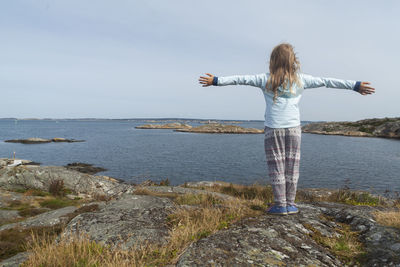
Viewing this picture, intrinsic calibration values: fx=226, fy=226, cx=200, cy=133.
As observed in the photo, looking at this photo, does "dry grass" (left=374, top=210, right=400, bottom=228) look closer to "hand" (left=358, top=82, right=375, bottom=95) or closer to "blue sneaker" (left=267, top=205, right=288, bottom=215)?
"blue sneaker" (left=267, top=205, right=288, bottom=215)

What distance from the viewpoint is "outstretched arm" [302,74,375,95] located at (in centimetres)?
447

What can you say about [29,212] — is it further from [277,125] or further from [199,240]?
[277,125]

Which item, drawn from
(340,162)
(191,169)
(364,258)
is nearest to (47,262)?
(364,258)

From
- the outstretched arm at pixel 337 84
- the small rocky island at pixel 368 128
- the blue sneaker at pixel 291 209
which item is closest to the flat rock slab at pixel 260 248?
the blue sneaker at pixel 291 209

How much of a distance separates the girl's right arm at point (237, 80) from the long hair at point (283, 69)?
16 centimetres

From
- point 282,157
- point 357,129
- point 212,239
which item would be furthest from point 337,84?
point 357,129

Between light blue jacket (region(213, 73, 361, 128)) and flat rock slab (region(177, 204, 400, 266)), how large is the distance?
190 centimetres

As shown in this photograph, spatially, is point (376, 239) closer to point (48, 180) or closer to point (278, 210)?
point (278, 210)

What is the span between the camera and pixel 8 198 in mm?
12195

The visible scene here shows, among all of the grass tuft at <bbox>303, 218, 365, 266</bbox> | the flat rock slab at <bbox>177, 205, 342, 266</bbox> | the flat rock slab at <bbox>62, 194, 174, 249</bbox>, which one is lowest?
the flat rock slab at <bbox>62, 194, 174, 249</bbox>

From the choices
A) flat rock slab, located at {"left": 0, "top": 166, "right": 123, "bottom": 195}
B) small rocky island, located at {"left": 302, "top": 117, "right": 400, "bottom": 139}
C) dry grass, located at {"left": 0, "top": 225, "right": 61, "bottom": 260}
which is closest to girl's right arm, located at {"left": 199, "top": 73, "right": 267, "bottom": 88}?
dry grass, located at {"left": 0, "top": 225, "right": 61, "bottom": 260}

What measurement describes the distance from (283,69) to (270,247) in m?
3.24

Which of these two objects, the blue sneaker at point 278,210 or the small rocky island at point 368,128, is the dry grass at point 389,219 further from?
the small rocky island at point 368,128

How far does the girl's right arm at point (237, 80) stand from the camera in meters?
4.45
